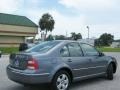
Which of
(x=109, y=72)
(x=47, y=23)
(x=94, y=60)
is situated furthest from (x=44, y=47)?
(x=47, y=23)

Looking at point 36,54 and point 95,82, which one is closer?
point 36,54

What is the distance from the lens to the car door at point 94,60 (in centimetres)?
886

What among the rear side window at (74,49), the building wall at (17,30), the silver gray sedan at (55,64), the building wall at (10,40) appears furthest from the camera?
the building wall at (10,40)

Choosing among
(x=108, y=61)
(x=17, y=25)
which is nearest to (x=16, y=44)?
(x=17, y=25)

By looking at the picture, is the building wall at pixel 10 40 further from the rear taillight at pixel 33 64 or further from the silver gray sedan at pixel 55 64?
the rear taillight at pixel 33 64

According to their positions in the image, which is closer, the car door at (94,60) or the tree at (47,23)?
the car door at (94,60)

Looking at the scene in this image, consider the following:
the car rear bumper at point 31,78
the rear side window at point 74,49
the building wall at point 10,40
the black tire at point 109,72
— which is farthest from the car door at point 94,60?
the building wall at point 10,40

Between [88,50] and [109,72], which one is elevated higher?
[88,50]

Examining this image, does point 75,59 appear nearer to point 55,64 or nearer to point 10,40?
point 55,64

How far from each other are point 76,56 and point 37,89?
63.5 inches

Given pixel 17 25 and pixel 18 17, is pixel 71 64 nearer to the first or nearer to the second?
pixel 17 25

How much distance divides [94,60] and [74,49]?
1.03 m

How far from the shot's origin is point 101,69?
946 centimetres

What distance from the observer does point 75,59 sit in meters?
8.23
